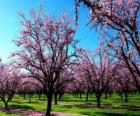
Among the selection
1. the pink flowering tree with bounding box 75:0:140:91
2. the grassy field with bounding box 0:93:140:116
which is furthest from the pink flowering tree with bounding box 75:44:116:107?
the pink flowering tree with bounding box 75:0:140:91

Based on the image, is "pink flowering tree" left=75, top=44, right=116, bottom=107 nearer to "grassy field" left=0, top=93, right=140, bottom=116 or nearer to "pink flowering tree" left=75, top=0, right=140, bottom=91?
"grassy field" left=0, top=93, right=140, bottom=116

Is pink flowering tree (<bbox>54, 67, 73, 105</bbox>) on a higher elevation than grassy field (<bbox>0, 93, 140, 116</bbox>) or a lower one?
higher

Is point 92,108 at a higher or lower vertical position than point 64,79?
lower

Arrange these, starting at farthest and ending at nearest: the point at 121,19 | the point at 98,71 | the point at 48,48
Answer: the point at 98,71 → the point at 48,48 → the point at 121,19

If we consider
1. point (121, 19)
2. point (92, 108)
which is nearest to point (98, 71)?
point (92, 108)

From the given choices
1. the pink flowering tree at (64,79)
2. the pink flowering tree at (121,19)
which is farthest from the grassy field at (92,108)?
the pink flowering tree at (121,19)

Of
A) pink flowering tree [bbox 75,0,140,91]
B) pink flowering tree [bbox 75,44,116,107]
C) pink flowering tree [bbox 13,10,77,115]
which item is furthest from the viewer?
pink flowering tree [bbox 75,44,116,107]

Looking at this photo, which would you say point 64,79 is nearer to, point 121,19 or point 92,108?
point 92,108

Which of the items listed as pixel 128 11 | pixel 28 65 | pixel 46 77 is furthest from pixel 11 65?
pixel 128 11

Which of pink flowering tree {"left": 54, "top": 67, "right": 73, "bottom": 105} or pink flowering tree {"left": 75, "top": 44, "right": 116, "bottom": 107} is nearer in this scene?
pink flowering tree {"left": 54, "top": 67, "right": 73, "bottom": 105}

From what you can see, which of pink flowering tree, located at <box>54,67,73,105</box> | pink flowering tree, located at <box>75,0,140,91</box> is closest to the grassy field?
pink flowering tree, located at <box>54,67,73,105</box>

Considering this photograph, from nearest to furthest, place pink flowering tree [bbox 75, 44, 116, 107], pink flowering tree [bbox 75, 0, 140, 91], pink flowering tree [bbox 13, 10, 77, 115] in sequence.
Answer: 1. pink flowering tree [bbox 75, 0, 140, 91]
2. pink flowering tree [bbox 13, 10, 77, 115]
3. pink flowering tree [bbox 75, 44, 116, 107]

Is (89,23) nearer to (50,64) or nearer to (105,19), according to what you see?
(105,19)

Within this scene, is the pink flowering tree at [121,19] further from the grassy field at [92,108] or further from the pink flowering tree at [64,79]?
the grassy field at [92,108]
